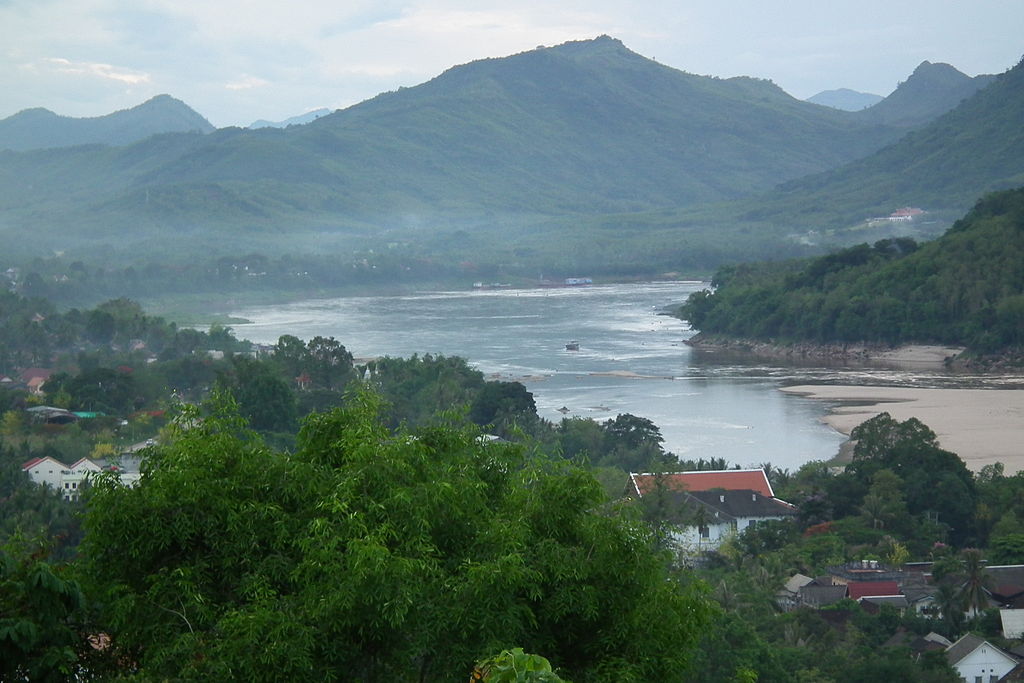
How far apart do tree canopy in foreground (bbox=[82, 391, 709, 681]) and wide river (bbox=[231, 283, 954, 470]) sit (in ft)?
71.3

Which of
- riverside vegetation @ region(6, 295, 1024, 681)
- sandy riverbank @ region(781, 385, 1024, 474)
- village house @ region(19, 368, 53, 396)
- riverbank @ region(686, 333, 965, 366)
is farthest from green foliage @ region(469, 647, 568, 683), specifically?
riverbank @ region(686, 333, 965, 366)

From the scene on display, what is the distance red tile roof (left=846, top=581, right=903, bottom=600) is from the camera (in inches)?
668

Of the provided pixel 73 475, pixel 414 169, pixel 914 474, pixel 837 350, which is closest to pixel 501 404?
pixel 73 475

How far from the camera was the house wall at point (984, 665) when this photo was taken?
14.2 meters

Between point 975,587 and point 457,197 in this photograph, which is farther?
point 457,197

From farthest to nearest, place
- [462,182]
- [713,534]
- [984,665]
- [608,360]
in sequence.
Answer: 1. [462,182]
2. [608,360]
3. [713,534]
4. [984,665]

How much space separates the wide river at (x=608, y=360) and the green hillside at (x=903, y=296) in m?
3.23

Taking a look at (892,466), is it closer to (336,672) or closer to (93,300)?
(336,672)

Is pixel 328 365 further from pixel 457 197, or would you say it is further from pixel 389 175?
pixel 389 175

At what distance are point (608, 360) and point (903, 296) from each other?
A: 45.8ft

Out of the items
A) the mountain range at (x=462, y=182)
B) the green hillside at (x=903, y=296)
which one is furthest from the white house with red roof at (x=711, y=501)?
the mountain range at (x=462, y=182)

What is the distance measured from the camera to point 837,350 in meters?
51.7

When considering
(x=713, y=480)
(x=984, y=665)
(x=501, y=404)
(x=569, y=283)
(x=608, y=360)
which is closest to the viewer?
(x=984, y=665)

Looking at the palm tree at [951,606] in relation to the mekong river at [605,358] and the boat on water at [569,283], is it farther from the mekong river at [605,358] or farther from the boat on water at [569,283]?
the boat on water at [569,283]
